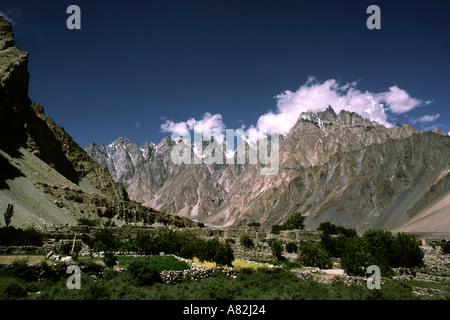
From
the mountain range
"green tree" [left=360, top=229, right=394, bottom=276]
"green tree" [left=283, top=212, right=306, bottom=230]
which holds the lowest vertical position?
"green tree" [left=283, top=212, right=306, bottom=230]

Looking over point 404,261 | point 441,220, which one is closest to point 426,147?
point 441,220

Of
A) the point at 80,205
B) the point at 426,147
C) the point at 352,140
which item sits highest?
the point at 352,140

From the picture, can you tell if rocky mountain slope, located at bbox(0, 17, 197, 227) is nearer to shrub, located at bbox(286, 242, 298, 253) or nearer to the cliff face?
the cliff face

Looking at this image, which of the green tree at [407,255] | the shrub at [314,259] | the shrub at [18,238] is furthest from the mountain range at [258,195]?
the green tree at [407,255]

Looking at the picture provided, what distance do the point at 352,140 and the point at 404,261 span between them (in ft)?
558

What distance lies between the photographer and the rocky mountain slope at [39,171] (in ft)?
162

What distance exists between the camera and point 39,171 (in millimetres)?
64812

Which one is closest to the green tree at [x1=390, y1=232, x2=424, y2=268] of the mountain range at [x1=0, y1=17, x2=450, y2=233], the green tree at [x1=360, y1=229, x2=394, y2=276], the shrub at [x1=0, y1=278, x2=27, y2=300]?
the green tree at [x1=360, y1=229, x2=394, y2=276]

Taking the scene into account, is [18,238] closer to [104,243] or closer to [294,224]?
[104,243]

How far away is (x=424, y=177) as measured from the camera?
102 meters

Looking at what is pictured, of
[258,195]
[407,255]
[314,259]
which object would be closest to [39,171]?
[314,259]

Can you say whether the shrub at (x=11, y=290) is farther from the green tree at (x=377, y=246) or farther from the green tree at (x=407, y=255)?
the green tree at (x=407, y=255)

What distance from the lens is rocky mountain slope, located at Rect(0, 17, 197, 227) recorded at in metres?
49.5
